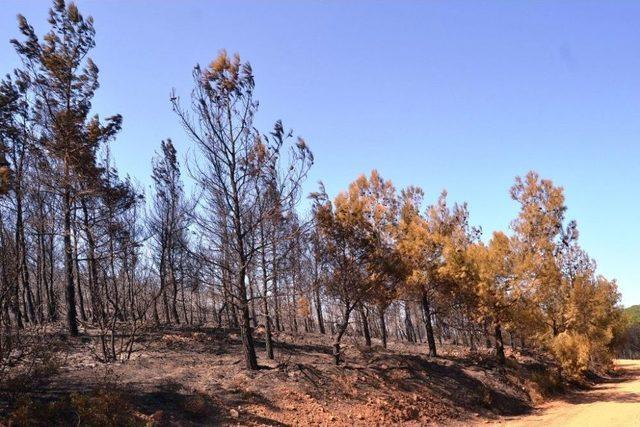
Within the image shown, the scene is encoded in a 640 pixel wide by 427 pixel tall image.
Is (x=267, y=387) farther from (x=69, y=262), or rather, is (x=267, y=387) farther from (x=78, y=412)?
(x=69, y=262)

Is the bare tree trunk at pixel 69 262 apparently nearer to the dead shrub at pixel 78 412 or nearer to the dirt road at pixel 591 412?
the dead shrub at pixel 78 412

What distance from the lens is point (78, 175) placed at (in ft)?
54.3

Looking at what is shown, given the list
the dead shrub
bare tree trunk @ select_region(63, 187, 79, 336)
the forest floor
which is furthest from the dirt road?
bare tree trunk @ select_region(63, 187, 79, 336)

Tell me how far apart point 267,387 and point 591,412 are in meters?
12.3

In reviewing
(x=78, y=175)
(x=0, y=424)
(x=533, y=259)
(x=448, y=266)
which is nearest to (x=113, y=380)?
(x=0, y=424)

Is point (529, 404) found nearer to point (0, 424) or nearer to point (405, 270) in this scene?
point (405, 270)

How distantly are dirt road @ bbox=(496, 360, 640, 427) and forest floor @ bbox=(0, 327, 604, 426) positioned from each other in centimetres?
105

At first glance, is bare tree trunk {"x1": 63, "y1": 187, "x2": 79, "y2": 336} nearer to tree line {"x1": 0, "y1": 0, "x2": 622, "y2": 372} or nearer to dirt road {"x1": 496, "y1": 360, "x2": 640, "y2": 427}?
tree line {"x1": 0, "y1": 0, "x2": 622, "y2": 372}

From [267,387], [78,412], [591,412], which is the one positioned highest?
[78,412]

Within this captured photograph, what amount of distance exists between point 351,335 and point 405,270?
18.1 metres

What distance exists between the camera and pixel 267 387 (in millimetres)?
14227

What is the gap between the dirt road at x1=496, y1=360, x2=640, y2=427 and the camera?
14.9 metres

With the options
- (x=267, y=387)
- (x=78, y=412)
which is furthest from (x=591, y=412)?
(x=78, y=412)

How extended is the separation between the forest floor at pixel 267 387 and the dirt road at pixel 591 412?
105 cm
